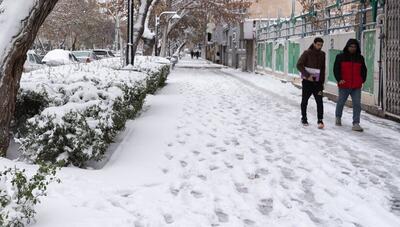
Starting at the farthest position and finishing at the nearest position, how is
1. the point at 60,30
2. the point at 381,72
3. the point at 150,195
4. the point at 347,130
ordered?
the point at 60,30
the point at 381,72
the point at 347,130
the point at 150,195

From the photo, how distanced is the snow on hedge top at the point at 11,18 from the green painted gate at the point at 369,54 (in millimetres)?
8757

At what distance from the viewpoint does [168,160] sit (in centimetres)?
665

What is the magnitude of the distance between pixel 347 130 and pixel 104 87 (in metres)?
4.30

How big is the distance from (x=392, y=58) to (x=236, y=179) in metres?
6.51

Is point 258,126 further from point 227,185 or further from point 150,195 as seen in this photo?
point 150,195

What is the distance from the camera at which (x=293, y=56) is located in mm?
22797

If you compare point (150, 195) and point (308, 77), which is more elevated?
point (308, 77)

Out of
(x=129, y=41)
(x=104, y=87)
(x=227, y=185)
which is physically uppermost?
(x=129, y=41)

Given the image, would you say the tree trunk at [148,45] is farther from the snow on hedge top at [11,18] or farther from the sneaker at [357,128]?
the snow on hedge top at [11,18]

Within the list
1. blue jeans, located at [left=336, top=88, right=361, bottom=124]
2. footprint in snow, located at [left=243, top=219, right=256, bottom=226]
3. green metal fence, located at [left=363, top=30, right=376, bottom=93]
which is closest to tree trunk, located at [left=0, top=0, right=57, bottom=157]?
footprint in snow, located at [left=243, top=219, right=256, bottom=226]

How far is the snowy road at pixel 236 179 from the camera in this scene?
4516mm

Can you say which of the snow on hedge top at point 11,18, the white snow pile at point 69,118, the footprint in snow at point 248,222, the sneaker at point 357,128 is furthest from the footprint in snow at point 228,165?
the sneaker at point 357,128

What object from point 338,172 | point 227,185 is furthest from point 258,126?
point 227,185

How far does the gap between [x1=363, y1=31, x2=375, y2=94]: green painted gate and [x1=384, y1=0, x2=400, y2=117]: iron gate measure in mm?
1059
